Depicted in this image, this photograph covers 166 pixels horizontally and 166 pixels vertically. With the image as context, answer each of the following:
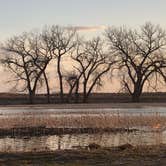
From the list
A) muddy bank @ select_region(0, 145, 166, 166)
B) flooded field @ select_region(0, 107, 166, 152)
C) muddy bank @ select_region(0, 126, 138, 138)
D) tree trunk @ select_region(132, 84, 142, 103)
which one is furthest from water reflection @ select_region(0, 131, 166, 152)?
tree trunk @ select_region(132, 84, 142, 103)

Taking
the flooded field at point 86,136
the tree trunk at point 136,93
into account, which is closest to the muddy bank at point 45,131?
the flooded field at point 86,136

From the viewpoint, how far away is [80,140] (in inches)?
960

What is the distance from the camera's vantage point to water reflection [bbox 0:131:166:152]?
21781mm

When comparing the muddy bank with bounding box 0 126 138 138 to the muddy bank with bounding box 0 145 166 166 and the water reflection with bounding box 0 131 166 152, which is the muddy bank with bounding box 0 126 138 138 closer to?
the water reflection with bounding box 0 131 166 152

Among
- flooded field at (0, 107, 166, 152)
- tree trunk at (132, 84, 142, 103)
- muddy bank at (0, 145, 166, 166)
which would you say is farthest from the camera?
tree trunk at (132, 84, 142, 103)

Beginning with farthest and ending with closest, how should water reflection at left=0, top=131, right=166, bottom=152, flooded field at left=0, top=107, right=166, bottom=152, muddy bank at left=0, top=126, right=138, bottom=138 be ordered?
muddy bank at left=0, top=126, right=138, bottom=138 < flooded field at left=0, top=107, right=166, bottom=152 < water reflection at left=0, top=131, right=166, bottom=152

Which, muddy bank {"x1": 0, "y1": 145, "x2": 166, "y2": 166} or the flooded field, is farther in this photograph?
the flooded field

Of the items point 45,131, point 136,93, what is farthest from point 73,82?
point 45,131

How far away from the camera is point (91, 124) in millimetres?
32562

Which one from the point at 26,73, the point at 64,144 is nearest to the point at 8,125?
the point at 64,144

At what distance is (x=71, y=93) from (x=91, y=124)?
57547 millimetres

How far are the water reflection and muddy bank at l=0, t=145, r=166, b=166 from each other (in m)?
4.03

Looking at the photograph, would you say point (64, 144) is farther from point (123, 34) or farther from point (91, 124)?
point (123, 34)

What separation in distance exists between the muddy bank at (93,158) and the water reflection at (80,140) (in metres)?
4.03
